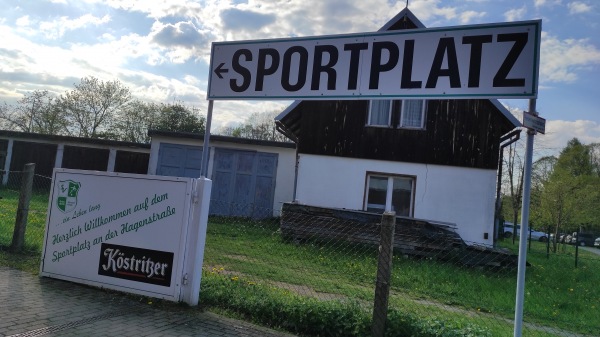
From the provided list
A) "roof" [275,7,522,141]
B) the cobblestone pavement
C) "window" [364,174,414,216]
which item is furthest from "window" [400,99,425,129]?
the cobblestone pavement

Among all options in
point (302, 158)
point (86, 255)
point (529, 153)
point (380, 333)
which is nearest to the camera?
point (529, 153)

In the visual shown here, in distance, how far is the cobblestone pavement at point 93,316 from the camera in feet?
15.6

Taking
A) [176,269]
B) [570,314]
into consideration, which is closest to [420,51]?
[176,269]

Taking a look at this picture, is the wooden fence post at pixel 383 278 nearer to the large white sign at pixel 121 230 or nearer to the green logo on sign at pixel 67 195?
the large white sign at pixel 121 230

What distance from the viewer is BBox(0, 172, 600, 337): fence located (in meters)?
5.25

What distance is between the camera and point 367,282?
29.2 ft

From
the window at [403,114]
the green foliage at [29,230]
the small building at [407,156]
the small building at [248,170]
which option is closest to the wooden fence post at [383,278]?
the green foliage at [29,230]

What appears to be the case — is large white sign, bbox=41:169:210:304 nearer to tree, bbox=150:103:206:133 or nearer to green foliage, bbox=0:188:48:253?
green foliage, bbox=0:188:48:253

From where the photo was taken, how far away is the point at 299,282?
825 centimetres

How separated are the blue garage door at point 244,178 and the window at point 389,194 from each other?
5.50 m

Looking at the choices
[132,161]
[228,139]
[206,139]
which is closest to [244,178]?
[228,139]

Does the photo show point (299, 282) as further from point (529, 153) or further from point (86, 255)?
point (529, 153)

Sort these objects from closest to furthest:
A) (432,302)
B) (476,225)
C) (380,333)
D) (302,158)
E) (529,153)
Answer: (529,153)
(380,333)
(432,302)
(476,225)
(302,158)

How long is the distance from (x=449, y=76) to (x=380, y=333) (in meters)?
2.82
